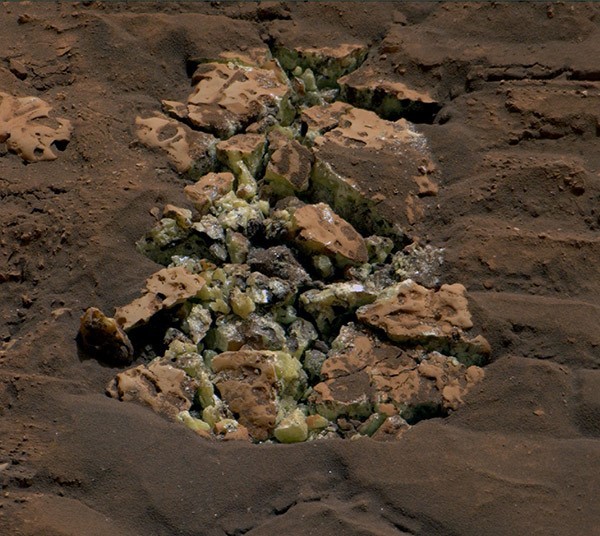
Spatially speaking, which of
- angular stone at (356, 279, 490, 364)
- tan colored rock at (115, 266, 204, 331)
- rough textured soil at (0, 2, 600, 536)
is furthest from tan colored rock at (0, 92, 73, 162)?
angular stone at (356, 279, 490, 364)

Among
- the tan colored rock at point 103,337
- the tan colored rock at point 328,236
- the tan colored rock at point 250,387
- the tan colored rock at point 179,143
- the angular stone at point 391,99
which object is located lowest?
→ the tan colored rock at point 250,387

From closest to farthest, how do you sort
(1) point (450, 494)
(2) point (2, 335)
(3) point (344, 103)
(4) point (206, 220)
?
(1) point (450, 494) < (2) point (2, 335) < (4) point (206, 220) < (3) point (344, 103)

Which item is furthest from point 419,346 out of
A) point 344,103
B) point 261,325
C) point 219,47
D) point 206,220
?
point 219,47

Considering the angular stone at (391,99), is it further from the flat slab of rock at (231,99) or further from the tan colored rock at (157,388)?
the tan colored rock at (157,388)

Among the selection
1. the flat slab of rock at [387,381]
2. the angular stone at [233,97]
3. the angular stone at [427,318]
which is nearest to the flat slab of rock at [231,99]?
the angular stone at [233,97]

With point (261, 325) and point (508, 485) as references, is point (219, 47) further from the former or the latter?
point (508, 485)

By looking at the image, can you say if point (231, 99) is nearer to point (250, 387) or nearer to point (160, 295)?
point (160, 295)
